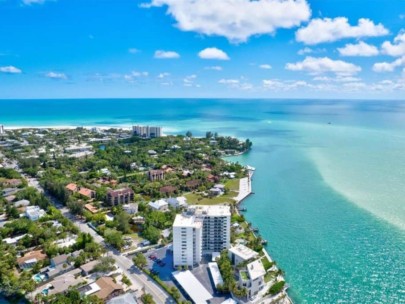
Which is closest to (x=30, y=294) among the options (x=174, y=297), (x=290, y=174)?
(x=174, y=297)

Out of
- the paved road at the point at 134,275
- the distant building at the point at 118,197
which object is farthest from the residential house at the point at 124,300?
the distant building at the point at 118,197

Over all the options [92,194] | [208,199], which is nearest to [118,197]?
[92,194]

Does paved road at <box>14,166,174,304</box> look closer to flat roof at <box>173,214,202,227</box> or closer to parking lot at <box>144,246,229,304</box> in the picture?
parking lot at <box>144,246,229,304</box>

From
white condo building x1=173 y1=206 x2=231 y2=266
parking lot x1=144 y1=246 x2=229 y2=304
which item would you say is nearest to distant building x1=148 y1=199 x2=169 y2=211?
parking lot x1=144 y1=246 x2=229 y2=304

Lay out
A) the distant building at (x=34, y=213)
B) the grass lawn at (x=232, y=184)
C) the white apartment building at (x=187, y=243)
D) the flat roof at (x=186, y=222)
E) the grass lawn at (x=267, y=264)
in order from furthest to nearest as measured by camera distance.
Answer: the grass lawn at (x=232, y=184) → the distant building at (x=34, y=213) → the grass lawn at (x=267, y=264) → the flat roof at (x=186, y=222) → the white apartment building at (x=187, y=243)

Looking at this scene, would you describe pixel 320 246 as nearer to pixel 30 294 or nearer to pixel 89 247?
pixel 89 247

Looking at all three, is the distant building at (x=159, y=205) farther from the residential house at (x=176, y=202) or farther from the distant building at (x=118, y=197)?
the distant building at (x=118, y=197)

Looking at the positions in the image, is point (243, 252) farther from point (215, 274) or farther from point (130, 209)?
point (130, 209)
